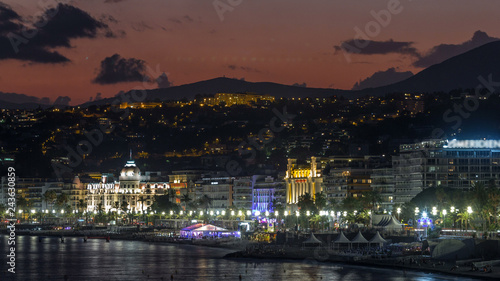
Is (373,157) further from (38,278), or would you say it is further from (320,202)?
(38,278)

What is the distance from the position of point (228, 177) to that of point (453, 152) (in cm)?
7010

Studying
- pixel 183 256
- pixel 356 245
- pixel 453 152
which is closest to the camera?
pixel 356 245

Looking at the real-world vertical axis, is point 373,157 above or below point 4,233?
above

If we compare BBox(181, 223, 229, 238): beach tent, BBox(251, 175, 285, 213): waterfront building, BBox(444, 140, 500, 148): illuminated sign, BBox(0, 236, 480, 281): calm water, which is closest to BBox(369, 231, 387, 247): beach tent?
BBox(0, 236, 480, 281): calm water

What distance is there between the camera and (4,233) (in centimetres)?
18012

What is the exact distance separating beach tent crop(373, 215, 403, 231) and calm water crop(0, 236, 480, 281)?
597 inches

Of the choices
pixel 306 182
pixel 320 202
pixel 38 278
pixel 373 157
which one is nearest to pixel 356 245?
pixel 38 278

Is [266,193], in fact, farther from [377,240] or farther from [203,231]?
[377,240]

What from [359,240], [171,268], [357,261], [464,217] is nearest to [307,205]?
[464,217]

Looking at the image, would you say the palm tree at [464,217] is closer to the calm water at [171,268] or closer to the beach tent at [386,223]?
the beach tent at [386,223]

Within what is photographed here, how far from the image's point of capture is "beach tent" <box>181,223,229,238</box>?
13812cm

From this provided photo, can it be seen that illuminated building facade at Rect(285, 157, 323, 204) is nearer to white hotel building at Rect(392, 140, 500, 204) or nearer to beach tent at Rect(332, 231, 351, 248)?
white hotel building at Rect(392, 140, 500, 204)

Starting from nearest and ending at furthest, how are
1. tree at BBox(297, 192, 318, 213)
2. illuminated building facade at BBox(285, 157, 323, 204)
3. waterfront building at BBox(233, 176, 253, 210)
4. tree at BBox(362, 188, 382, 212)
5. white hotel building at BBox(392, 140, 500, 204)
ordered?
white hotel building at BBox(392, 140, 500, 204) < tree at BBox(362, 188, 382, 212) < tree at BBox(297, 192, 318, 213) < illuminated building facade at BBox(285, 157, 323, 204) < waterfront building at BBox(233, 176, 253, 210)

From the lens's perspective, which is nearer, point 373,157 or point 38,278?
point 38,278
